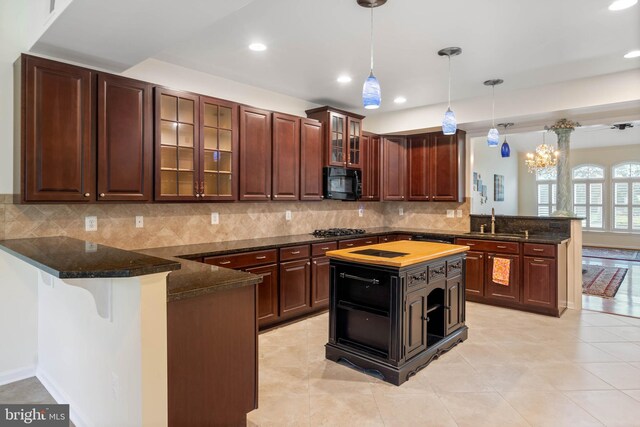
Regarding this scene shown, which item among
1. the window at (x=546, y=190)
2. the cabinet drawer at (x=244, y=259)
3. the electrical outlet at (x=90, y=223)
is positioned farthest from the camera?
the window at (x=546, y=190)

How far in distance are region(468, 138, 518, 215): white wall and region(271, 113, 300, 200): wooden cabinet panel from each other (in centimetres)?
439

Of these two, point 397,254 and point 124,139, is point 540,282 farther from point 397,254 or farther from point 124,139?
point 124,139

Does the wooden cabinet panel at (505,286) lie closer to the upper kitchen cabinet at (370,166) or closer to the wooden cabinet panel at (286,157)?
the upper kitchen cabinet at (370,166)

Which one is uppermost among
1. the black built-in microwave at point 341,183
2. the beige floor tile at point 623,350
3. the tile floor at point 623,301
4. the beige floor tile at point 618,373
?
the black built-in microwave at point 341,183

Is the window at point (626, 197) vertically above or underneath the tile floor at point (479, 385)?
above

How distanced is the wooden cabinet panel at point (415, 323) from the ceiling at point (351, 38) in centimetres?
211

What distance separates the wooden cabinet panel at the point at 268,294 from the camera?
150 inches

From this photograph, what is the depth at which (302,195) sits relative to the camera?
4.62 meters

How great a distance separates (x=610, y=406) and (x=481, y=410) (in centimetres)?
87

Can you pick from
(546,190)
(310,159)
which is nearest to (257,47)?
(310,159)

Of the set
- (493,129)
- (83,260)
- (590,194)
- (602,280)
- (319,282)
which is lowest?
(602,280)

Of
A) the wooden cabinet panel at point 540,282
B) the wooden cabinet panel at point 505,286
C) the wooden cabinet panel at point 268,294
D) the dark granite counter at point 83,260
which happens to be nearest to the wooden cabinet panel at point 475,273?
the wooden cabinet panel at point 505,286

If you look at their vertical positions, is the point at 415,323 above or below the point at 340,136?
below

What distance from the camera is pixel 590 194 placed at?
10852 mm
